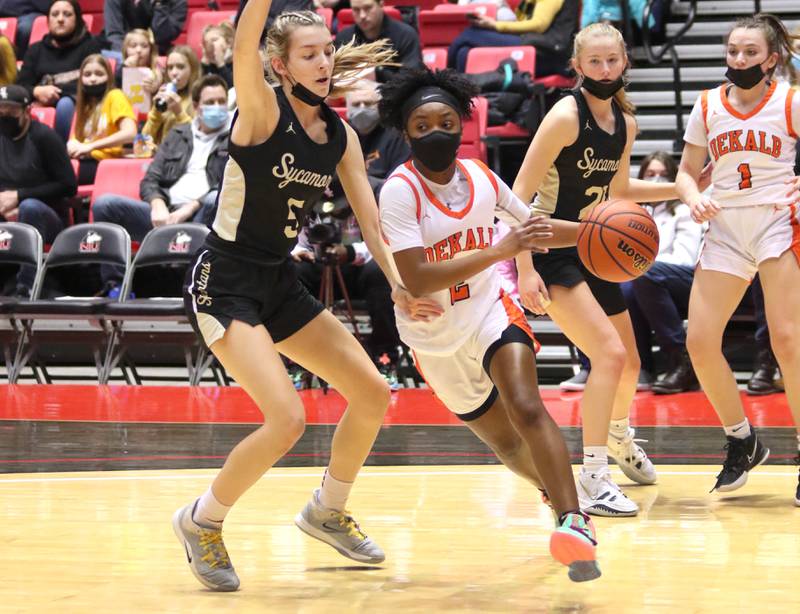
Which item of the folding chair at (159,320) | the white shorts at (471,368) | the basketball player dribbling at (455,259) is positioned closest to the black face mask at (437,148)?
the basketball player dribbling at (455,259)

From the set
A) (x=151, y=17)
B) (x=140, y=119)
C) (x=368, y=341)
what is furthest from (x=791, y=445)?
(x=151, y=17)

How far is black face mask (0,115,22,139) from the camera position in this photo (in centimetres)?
984

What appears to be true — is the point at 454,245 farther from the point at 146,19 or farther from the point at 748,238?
the point at 146,19

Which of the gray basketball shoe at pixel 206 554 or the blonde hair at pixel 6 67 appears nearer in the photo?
the gray basketball shoe at pixel 206 554

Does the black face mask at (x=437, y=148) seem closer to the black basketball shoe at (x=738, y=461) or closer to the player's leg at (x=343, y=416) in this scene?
the player's leg at (x=343, y=416)

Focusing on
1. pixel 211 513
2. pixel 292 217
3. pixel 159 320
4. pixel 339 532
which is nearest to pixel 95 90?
pixel 159 320

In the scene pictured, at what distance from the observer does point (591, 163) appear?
5.02 metres

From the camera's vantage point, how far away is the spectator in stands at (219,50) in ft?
33.5

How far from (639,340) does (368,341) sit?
5.87 feet

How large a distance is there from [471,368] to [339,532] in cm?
71

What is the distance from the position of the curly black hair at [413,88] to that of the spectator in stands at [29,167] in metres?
6.11

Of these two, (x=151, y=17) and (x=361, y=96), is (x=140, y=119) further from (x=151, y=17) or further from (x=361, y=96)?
(x=361, y=96)

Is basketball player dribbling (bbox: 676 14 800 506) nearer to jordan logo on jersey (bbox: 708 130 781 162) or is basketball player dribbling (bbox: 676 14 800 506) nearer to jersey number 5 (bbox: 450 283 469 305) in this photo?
jordan logo on jersey (bbox: 708 130 781 162)

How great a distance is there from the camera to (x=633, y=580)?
3.82m
